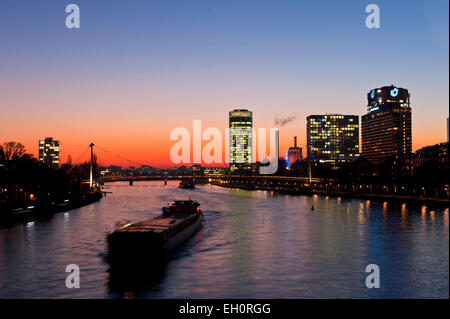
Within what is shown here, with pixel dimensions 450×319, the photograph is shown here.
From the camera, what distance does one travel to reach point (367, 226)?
57781mm

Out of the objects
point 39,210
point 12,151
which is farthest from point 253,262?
point 12,151

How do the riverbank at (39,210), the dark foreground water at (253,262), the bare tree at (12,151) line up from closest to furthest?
the dark foreground water at (253,262) → the riverbank at (39,210) → the bare tree at (12,151)

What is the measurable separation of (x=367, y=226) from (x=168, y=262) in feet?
105

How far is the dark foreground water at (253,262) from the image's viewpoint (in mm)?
26938

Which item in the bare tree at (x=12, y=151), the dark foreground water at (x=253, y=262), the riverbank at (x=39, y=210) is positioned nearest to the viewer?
the dark foreground water at (x=253, y=262)

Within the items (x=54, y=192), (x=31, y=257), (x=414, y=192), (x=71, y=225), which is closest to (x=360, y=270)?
(x=31, y=257)

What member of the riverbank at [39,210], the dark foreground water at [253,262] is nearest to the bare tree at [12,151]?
the riverbank at [39,210]

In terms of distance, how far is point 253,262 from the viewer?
116 ft

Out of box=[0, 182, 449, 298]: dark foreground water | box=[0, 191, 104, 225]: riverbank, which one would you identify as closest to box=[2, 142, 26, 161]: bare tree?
box=[0, 191, 104, 225]: riverbank

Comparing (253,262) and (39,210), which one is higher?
(39,210)

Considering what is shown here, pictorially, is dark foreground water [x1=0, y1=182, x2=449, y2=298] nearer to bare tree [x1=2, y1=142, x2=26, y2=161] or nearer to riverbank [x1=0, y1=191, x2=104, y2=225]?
riverbank [x1=0, y1=191, x2=104, y2=225]

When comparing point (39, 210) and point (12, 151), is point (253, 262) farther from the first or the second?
point (12, 151)

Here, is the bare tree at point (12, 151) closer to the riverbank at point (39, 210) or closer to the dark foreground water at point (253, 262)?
the riverbank at point (39, 210)
